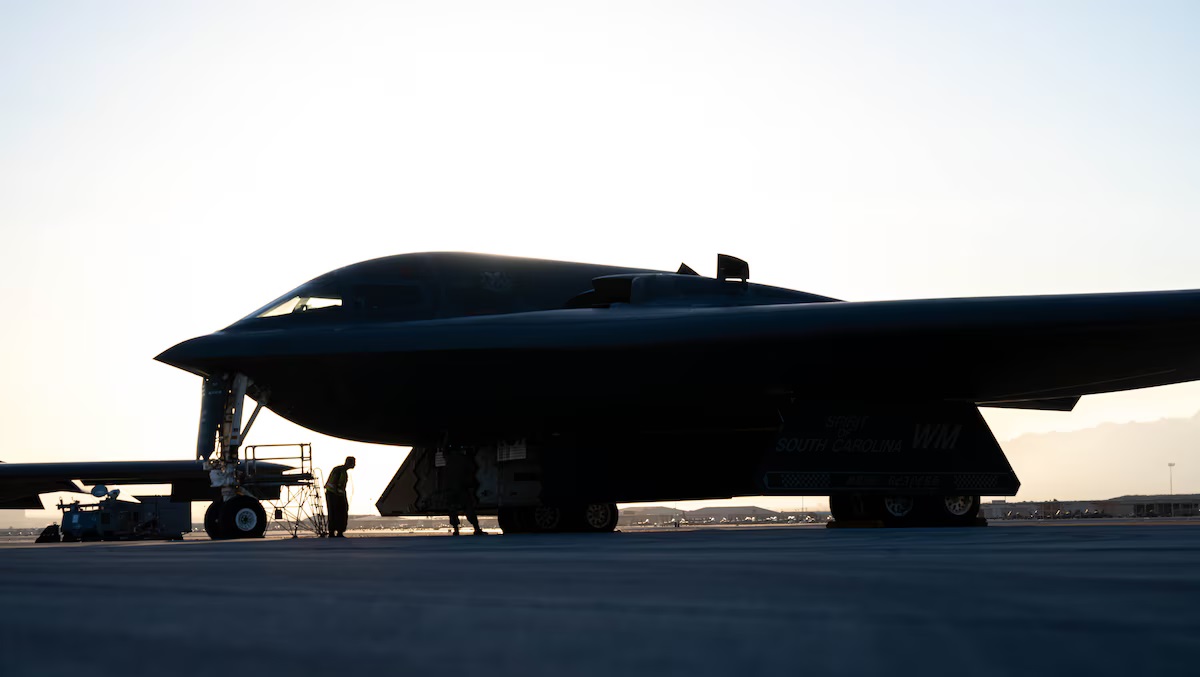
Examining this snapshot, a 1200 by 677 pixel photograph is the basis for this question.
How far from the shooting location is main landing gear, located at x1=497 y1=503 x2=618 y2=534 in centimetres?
2172

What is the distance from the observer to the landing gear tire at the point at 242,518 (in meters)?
19.0

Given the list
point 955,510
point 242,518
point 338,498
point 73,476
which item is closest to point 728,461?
point 955,510

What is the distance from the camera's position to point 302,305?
20031 mm

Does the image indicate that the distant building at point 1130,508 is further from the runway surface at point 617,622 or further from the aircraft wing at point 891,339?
the runway surface at point 617,622

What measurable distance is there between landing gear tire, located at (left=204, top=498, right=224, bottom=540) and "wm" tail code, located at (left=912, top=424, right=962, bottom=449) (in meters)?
11.4

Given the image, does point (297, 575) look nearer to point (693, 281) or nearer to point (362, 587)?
point (362, 587)

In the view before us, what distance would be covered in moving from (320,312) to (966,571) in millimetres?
15726

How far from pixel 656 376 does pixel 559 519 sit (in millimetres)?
4124

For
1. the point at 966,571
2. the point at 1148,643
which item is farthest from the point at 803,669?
the point at 966,571

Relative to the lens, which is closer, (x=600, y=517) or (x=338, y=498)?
(x=338, y=498)

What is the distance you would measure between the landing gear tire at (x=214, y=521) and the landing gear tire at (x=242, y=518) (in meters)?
0.05

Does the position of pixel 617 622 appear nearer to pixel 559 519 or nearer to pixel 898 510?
pixel 898 510

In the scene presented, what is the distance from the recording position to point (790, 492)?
730 inches

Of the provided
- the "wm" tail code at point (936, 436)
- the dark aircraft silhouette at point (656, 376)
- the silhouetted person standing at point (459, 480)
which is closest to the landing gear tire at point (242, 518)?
the dark aircraft silhouette at point (656, 376)
